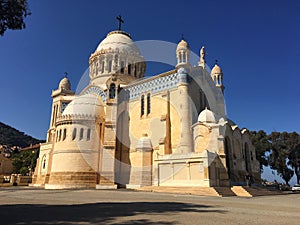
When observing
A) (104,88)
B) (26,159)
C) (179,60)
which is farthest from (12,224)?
(26,159)

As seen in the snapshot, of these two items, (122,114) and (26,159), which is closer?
(122,114)

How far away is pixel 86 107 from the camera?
2756 centimetres

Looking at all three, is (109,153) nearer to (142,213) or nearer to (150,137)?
(150,137)

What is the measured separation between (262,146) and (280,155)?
2.86 m

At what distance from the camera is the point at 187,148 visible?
2266cm

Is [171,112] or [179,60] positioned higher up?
[179,60]

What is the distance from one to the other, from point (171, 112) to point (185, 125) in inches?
103

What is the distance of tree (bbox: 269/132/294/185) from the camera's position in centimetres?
3774

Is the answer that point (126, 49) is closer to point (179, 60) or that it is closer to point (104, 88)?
point (104, 88)

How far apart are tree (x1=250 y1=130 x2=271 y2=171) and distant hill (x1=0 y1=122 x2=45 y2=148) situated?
4452 inches

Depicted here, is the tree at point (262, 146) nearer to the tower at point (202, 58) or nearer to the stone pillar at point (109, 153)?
the tower at point (202, 58)

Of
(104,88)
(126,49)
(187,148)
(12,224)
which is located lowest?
(12,224)

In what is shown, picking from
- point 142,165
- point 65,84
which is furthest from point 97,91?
point 142,165

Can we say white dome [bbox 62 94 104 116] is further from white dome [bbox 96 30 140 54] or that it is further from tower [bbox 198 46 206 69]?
tower [bbox 198 46 206 69]
